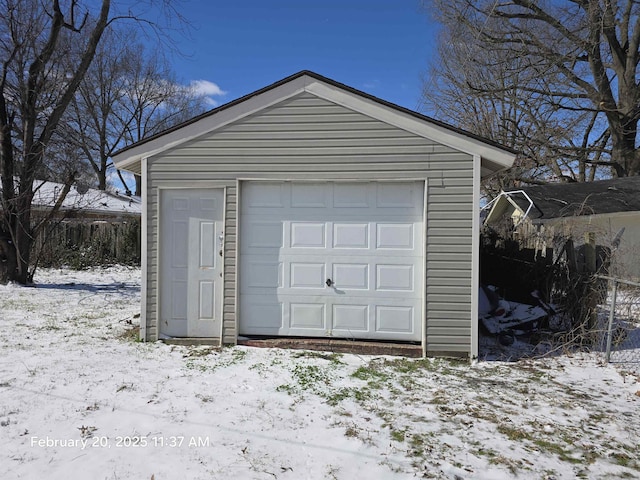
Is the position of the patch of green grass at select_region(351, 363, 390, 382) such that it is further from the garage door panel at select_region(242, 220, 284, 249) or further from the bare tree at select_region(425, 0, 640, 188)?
the bare tree at select_region(425, 0, 640, 188)

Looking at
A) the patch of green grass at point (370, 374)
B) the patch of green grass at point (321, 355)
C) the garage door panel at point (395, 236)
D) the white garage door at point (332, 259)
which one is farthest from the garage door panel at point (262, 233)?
the patch of green grass at point (370, 374)

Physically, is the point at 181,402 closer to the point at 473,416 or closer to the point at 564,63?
the point at 473,416

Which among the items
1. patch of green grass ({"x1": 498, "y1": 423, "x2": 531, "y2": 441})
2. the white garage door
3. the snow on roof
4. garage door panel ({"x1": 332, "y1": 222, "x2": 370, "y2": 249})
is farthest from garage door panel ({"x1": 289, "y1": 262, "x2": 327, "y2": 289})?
the snow on roof

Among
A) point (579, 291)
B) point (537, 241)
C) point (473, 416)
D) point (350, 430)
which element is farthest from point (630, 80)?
point (350, 430)

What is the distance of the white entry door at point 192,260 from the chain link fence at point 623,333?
4.94m

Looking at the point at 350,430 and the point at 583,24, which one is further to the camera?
the point at 583,24

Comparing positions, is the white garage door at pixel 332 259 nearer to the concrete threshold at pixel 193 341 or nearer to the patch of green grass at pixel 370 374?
the concrete threshold at pixel 193 341

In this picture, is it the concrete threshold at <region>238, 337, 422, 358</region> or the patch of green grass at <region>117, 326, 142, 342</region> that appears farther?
the patch of green grass at <region>117, 326, 142, 342</region>

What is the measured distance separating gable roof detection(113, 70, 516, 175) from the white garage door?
29.9 inches

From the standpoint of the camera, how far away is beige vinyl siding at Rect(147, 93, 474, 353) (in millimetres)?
5277

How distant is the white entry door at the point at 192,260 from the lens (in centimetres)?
570

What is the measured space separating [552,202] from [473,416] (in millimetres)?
9419

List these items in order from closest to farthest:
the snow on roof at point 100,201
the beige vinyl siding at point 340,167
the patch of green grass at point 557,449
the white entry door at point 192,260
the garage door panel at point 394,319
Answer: the patch of green grass at point 557,449 < the beige vinyl siding at point 340,167 < the garage door panel at point 394,319 < the white entry door at point 192,260 < the snow on roof at point 100,201

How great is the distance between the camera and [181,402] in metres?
3.87
